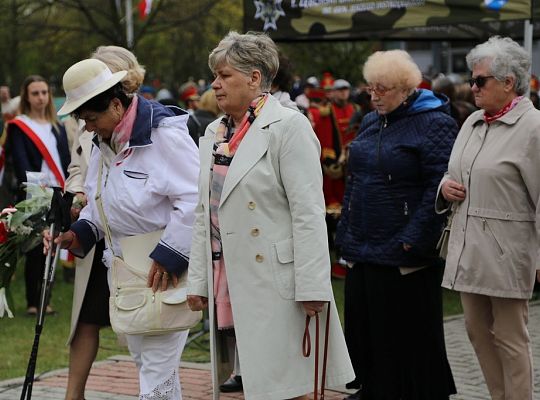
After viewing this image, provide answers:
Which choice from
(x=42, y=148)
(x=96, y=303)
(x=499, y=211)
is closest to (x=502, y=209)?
(x=499, y=211)

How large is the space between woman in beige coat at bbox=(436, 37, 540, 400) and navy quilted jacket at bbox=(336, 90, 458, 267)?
22 centimetres

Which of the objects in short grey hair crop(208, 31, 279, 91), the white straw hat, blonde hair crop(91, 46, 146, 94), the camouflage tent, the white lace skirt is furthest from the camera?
the camouflage tent

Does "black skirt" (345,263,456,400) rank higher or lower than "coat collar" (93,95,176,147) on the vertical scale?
lower

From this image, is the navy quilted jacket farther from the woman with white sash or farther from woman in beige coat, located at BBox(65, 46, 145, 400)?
the woman with white sash

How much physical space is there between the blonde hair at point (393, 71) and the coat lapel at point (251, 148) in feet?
5.17

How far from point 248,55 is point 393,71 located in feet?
5.43

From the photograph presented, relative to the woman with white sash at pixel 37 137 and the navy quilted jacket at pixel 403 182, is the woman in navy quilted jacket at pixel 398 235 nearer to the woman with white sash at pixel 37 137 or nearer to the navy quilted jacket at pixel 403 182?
the navy quilted jacket at pixel 403 182

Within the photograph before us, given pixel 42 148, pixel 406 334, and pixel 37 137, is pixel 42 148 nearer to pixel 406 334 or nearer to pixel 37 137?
pixel 37 137

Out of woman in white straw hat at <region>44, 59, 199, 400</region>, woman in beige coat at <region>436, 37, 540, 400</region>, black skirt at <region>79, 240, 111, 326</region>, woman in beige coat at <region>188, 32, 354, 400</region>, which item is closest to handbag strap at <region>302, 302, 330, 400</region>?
woman in beige coat at <region>188, 32, 354, 400</region>

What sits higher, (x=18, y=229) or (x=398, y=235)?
(x=18, y=229)

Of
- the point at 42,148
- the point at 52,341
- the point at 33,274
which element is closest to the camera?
the point at 52,341

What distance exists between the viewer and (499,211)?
5.38 m

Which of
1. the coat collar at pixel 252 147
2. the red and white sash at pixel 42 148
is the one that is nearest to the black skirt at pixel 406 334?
the coat collar at pixel 252 147

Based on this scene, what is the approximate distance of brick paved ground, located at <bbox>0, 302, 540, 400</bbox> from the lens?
667 centimetres
